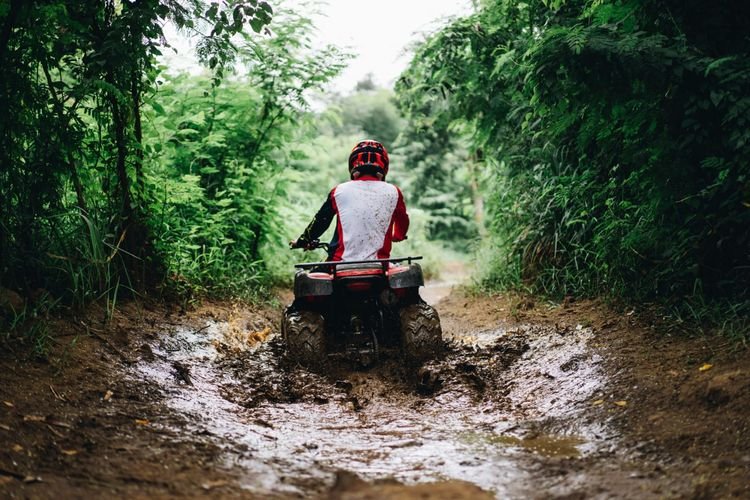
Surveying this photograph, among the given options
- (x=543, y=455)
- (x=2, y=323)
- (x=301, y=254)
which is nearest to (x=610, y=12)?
(x=543, y=455)

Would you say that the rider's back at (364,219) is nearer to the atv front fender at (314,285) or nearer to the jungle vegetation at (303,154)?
the atv front fender at (314,285)

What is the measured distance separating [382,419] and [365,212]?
6.38 feet

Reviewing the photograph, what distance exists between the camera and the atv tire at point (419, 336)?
4.77 meters

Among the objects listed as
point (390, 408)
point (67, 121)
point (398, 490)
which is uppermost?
point (67, 121)

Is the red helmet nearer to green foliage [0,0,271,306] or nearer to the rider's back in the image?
the rider's back

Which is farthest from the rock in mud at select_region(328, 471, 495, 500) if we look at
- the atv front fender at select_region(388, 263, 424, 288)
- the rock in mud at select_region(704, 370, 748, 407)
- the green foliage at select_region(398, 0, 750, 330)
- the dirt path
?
the green foliage at select_region(398, 0, 750, 330)

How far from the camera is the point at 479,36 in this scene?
754 cm

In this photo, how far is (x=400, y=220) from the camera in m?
5.36

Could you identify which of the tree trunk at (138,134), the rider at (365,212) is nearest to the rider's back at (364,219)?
the rider at (365,212)

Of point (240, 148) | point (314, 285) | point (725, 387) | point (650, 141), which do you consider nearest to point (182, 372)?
point (314, 285)

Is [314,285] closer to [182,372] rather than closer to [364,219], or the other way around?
[364,219]

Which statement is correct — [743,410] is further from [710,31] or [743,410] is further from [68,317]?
[68,317]

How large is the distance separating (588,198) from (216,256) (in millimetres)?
4341

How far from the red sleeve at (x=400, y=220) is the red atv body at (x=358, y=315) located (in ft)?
1.86
